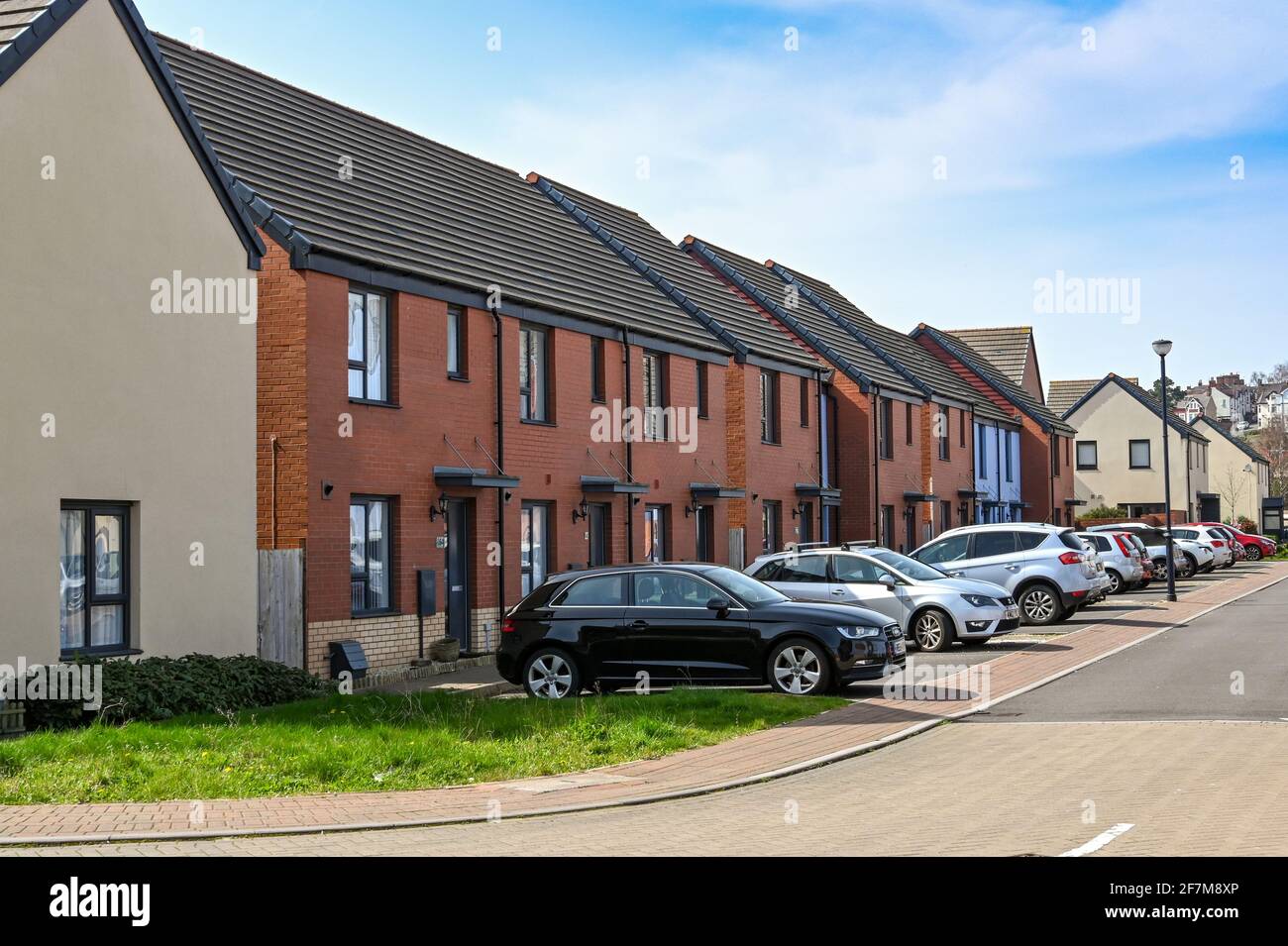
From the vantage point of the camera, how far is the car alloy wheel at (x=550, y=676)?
1714 cm

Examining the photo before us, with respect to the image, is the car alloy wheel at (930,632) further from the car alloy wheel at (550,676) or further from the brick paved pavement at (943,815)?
the brick paved pavement at (943,815)

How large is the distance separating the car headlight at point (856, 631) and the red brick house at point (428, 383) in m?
6.62

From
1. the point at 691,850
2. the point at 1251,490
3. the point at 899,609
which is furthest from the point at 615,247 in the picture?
the point at 1251,490

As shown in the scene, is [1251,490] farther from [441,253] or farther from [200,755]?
[200,755]

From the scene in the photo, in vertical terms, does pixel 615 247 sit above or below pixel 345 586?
above

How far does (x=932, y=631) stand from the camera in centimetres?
2278

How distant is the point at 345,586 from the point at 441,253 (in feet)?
19.5

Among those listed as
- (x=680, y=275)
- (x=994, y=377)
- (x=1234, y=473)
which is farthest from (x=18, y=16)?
(x=1234, y=473)

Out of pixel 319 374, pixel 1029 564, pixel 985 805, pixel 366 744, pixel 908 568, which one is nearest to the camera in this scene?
pixel 985 805

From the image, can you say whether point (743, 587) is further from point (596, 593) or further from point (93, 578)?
point (93, 578)

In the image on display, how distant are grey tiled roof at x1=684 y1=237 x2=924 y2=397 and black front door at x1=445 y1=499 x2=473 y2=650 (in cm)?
2023

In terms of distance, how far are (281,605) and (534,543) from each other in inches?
268

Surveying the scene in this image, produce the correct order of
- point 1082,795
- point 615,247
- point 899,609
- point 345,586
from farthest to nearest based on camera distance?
point 615,247, point 899,609, point 345,586, point 1082,795

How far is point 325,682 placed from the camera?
1691cm
